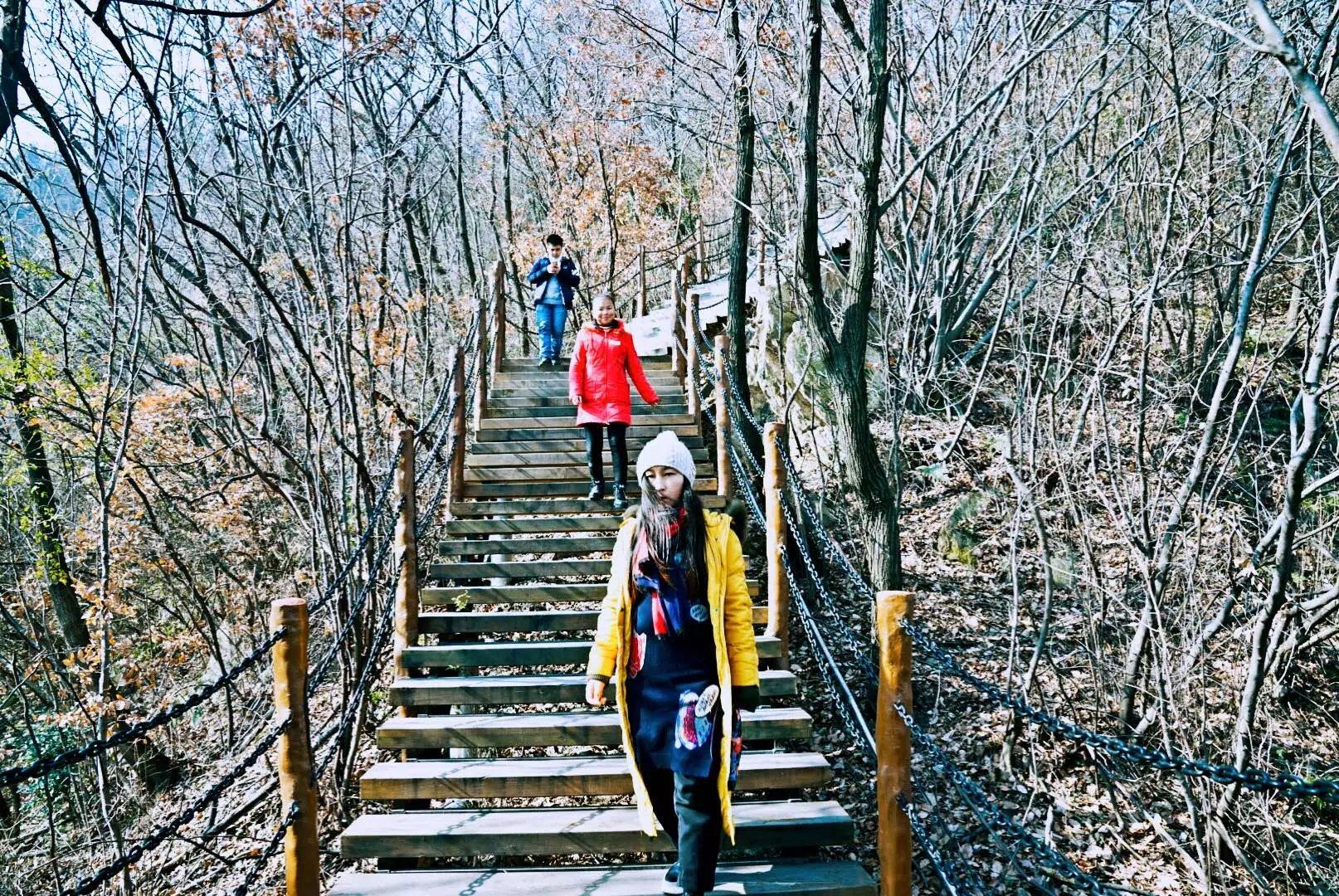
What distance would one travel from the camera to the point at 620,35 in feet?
57.6

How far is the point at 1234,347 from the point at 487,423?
678cm

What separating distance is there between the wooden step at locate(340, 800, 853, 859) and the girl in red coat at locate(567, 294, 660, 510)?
3.54 m

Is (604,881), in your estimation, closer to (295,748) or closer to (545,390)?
(295,748)

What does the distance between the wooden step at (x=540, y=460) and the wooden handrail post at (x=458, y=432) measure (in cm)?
53

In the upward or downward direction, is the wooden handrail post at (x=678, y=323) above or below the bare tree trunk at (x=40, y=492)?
above

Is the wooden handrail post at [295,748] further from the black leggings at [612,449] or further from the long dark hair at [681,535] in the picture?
the black leggings at [612,449]

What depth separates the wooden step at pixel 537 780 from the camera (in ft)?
14.9

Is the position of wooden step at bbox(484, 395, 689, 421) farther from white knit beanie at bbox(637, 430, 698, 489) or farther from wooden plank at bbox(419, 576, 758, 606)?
white knit beanie at bbox(637, 430, 698, 489)

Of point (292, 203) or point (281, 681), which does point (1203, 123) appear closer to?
point (292, 203)

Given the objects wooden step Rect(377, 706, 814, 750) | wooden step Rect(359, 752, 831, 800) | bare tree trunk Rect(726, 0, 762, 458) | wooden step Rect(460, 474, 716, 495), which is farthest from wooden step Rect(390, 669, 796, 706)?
bare tree trunk Rect(726, 0, 762, 458)

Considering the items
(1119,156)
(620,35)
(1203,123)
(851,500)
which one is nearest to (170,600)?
(851,500)

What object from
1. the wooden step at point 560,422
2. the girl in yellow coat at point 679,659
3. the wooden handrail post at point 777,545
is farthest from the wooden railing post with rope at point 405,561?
the wooden step at point 560,422

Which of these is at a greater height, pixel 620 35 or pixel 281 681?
→ pixel 620 35

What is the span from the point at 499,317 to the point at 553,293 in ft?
2.93
